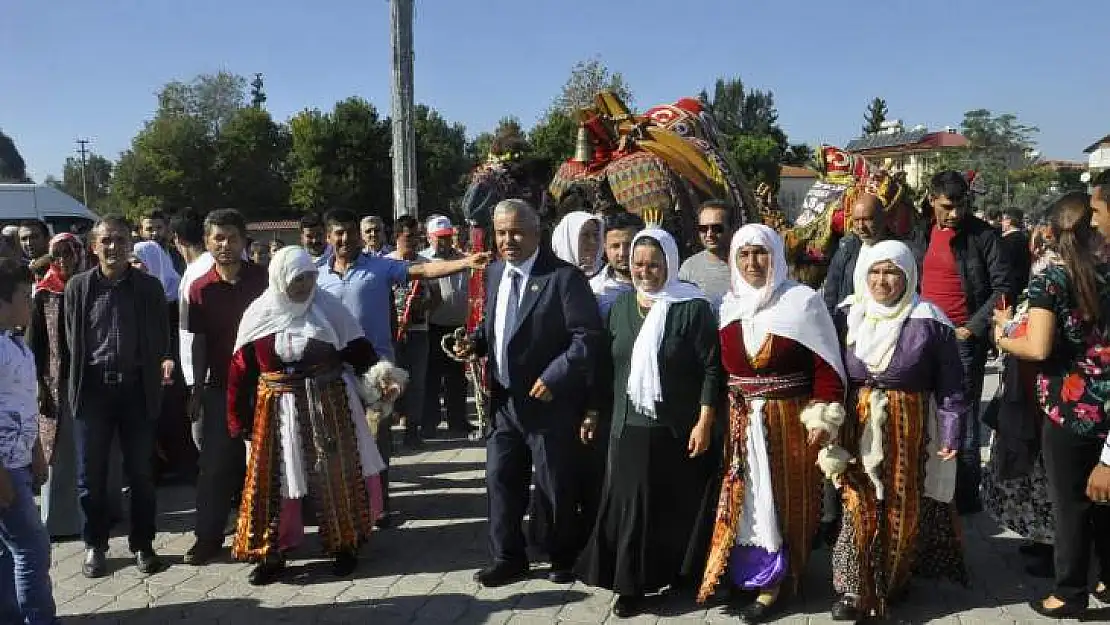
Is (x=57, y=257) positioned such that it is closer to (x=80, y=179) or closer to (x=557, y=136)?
(x=557, y=136)

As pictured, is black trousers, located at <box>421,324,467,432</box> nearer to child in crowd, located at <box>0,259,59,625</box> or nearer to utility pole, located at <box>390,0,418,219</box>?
child in crowd, located at <box>0,259,59,625</box>

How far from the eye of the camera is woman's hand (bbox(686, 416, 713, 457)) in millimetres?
3730

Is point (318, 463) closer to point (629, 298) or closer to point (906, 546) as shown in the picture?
point (629, 298)

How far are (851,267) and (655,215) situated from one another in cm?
270

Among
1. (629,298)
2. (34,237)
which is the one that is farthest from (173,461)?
(629,298)

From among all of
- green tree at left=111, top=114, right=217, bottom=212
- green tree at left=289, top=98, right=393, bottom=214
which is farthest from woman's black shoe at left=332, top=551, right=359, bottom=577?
green tree at left=111, top=114, right=217, bottom=212

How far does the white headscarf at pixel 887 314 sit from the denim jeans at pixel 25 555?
346 cm

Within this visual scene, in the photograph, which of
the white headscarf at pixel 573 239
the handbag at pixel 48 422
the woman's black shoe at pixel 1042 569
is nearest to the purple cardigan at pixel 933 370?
the woman's black shoe at pixel 1042 569

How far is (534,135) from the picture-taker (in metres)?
36.2

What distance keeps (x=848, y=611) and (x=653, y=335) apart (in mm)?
1454

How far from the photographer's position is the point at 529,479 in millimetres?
4375

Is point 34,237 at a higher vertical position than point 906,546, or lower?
higher

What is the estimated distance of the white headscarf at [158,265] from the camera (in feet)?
22.6

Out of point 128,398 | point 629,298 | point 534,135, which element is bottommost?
point 128,398
